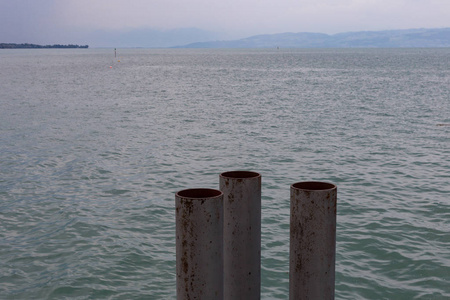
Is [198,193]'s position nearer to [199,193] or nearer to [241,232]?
[199,193]

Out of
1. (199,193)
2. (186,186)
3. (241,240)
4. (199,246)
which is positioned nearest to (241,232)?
(241,240)

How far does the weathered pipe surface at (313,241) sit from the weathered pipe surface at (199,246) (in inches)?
33.8

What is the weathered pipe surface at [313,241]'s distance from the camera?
514cm

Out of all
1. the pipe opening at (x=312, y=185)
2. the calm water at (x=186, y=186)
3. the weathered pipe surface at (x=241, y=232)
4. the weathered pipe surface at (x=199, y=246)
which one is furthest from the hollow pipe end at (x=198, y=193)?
the calm water at (x=186, y=186)

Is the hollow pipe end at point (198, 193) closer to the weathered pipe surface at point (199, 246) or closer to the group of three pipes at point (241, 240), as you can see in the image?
the group of three pipes at point (241, 240)

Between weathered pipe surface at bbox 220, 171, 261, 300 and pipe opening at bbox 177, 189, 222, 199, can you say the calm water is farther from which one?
pipe opening at bbox 177, 189, 222, 199

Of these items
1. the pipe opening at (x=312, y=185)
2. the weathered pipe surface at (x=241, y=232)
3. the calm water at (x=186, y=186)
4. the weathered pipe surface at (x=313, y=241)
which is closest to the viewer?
the weathered pipe surface at (x=313, y=241)

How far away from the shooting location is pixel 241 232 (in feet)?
19.1

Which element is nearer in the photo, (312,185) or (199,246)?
(199,246)

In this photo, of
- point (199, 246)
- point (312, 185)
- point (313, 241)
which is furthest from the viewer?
point (312, 185)

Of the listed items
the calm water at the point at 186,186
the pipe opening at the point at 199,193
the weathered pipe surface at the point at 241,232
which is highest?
the pipe opening at the point at 199,193

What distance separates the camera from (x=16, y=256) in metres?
10.2

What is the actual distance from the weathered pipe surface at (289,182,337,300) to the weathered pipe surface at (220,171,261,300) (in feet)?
1.96

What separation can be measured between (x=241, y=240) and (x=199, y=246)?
3.82 feet
